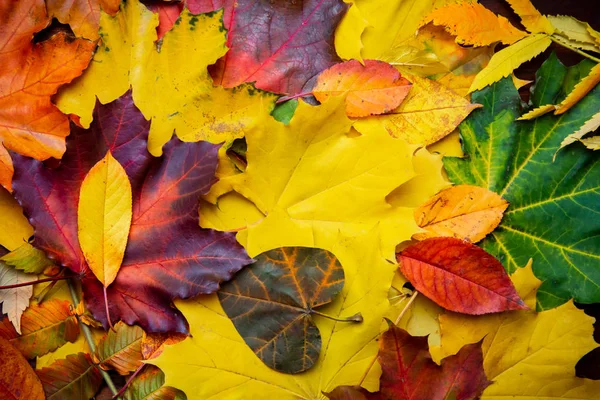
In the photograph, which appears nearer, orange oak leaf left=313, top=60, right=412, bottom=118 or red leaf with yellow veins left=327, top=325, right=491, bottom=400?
red leaf with yellow veins left=327, top=325, right=491, bottom=400

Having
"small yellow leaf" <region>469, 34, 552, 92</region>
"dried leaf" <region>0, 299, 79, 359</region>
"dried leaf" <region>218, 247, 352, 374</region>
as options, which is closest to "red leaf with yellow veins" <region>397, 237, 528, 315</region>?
"dried leaf" <region>218, 247, 352, 374</region>

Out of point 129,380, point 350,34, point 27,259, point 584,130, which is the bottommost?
point 129,380

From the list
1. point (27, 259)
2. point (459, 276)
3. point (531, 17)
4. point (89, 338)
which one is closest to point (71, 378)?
point (89, 338)

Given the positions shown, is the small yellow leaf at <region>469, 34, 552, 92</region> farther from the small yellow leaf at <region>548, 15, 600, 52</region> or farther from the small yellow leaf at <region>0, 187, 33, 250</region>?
the small yellow leaf at <region>0, 187, 33, 250</region>

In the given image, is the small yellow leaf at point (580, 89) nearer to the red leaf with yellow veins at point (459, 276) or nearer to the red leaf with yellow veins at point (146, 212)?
the red leaf with yellow veins at point (459, 276)

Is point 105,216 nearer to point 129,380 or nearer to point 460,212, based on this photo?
point 129,380

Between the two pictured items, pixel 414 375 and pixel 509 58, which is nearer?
pixel 414 375
